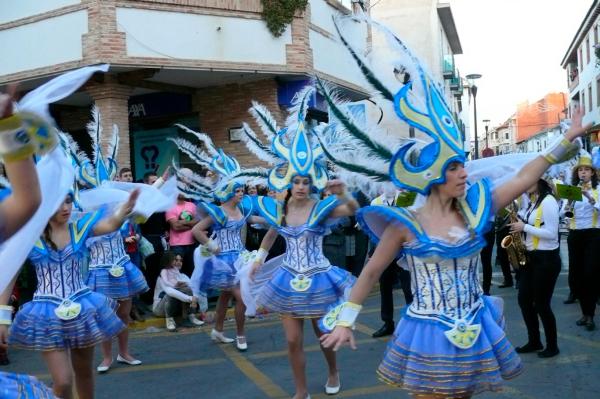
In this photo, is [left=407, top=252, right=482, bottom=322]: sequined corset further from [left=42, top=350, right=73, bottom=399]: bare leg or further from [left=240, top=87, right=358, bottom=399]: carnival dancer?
[left=42, top=350, right=73, bottom=399]: bare leg

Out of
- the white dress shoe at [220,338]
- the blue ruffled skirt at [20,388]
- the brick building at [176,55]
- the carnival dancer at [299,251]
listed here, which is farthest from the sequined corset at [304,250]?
the brick building at [176,55]

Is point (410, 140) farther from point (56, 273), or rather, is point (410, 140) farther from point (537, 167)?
point (56, 273)

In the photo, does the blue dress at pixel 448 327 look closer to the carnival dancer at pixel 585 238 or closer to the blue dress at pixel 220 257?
the blue dress at pixel 220 257

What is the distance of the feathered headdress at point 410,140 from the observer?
347 centimetres

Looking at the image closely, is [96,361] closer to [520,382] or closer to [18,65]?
[520,382]

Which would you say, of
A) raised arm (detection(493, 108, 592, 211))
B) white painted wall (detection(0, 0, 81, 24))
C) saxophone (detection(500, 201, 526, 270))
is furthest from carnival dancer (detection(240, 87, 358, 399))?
white painted wall (detection(0, 0, 81, 24))

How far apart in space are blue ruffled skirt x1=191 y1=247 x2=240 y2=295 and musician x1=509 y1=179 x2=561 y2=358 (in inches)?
120

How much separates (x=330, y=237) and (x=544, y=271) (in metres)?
5.47

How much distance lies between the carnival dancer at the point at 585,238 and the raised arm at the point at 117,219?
5263 mm

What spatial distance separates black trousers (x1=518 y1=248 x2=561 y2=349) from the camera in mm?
6148

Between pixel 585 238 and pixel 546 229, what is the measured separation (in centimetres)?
205

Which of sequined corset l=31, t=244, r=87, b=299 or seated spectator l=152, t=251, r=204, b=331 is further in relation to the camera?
seated spectator l=152, t=251, r=204, b=331

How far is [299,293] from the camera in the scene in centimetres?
524

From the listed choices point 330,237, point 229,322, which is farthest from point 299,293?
point 330,237
